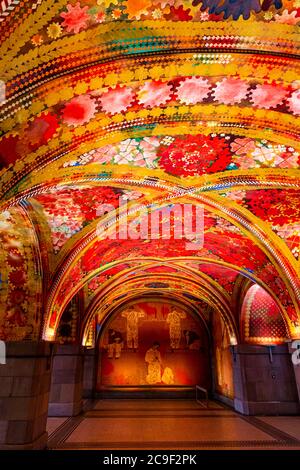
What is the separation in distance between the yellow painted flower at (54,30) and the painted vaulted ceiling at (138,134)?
0.01 metres

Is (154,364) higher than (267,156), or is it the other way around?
(267,156)

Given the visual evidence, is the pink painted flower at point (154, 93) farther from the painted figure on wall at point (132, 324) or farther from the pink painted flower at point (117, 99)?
the painted figure on wall at point (132, 324)

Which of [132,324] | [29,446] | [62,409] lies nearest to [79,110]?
[29,446]

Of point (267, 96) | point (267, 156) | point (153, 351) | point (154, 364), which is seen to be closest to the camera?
point (267, 96)

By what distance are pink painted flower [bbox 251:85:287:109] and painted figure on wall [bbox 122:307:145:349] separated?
47.4 feet

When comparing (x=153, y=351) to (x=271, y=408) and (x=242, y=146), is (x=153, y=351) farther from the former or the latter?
(x=242, y=146)

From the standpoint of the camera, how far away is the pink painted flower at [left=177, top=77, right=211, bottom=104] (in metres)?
3.50

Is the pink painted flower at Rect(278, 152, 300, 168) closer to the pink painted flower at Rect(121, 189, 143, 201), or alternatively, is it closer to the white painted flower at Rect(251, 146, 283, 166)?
the white painted flower at Rect(251, 146, 283, 166)

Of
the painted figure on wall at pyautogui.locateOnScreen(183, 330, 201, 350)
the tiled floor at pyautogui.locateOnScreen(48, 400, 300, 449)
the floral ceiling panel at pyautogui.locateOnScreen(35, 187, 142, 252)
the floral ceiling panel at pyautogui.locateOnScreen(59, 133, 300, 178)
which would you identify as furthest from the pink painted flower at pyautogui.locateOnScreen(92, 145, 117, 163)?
the painted figure on wall at pyautogui.locateOnScreen(183, 330, 201, 350)

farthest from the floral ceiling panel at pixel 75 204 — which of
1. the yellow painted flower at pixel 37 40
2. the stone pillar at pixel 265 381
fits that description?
the stone pillar at pixel 265 381

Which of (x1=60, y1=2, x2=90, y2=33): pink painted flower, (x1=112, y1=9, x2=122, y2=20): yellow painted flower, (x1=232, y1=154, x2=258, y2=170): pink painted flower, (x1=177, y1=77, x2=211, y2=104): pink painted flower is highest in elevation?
(x1=232, y1=154, x2=258, y2=170): pink painted flower

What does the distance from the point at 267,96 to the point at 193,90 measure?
0.84 meters

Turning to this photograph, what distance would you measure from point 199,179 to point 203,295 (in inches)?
348

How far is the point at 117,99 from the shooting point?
141 inches
